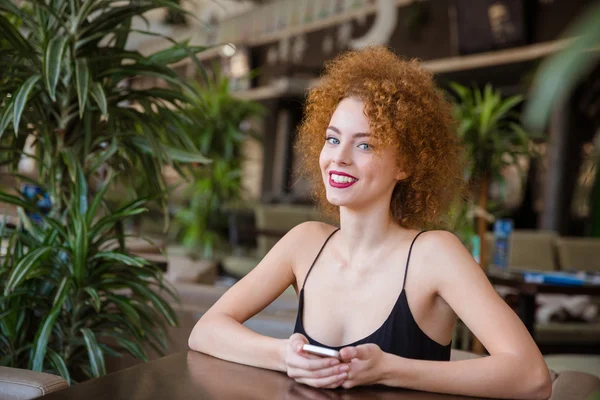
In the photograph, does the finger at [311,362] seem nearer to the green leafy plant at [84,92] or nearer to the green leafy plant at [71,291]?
the green leafy plant at [71,291]

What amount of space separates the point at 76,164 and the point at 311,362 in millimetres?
1065

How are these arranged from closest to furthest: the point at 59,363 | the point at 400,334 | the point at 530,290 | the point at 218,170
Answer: the point at 400,334 < the point at 59,363 < the point at 530,290 < the point at 218,170

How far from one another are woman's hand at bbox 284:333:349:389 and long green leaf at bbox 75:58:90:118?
92cm

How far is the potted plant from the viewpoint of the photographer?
5.82ft

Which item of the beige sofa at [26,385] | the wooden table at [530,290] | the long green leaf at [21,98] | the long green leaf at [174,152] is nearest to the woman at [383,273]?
the beige sofa at [26,385]

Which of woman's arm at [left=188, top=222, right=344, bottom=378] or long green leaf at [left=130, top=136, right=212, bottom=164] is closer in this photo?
woman's arm at [left=188, top=222, right=344, bottom=378]

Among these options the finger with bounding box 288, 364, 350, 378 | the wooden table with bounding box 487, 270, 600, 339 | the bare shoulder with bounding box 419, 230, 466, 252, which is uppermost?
the bare shoulder with bounding box 419, 230, 466, 252

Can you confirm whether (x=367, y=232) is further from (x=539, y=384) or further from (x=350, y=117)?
(x=539, y=384)

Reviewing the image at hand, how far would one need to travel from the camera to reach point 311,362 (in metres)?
1.05

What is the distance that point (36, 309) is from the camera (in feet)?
6.15

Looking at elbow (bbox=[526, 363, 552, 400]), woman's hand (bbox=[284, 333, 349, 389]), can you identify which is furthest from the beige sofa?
elbow (bbox=[526, 363, 552, 400])

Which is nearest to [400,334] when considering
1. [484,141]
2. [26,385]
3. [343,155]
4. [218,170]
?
[343,155]

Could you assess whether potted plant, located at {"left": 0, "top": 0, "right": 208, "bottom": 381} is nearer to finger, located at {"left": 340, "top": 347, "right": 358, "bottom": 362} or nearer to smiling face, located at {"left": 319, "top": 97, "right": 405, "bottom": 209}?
smiling face, located at {"left": 319, "top": 97, "right": 405, "bottom": 209}

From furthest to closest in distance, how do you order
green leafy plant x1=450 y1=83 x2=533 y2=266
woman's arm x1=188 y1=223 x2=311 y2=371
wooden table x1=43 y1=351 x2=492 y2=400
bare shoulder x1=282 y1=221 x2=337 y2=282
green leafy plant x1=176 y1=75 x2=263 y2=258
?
green leafy plant x1=176 y1=75 x2=263 y2=258 → green leafy plant x1=450 y1=83 x2=533 y2=266 → bare shoulder x1=282 y1=221 x2=337 y2=282 → woman's arm x1=188 y1=223 x2=311 y2=371 → wooden table x1=43 y1=351 x2=492 y2=400
